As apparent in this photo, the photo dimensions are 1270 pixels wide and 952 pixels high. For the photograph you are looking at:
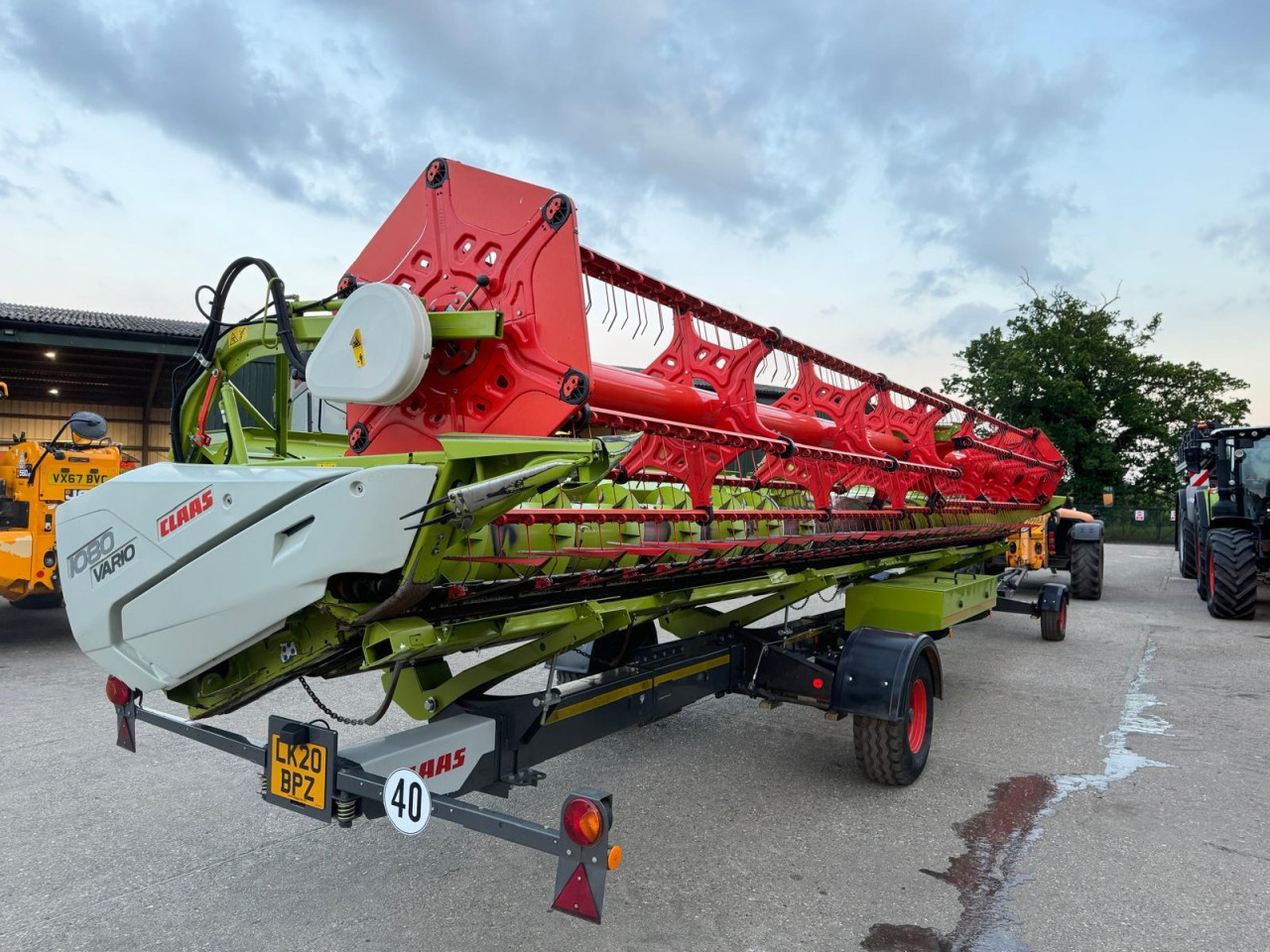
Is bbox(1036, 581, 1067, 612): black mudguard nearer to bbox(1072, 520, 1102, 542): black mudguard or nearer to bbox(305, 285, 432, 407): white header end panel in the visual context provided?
bbox(1072, 520, 1102, 542): black mudguard

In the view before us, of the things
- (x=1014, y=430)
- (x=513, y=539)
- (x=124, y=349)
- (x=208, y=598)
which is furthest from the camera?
(x=124, y=349)

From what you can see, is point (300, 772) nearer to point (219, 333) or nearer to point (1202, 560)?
point (219, 333)

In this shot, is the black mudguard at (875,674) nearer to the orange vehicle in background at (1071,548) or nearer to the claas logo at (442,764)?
the claas logo at (442,764)

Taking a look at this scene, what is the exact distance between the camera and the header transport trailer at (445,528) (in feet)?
7.73

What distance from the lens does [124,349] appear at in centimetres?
1448

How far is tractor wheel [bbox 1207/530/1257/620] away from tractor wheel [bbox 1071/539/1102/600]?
2010mm

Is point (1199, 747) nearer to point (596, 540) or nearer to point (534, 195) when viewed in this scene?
point (596, 540)

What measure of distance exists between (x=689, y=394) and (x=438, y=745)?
1659 mm

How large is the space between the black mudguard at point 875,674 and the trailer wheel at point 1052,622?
5.23m

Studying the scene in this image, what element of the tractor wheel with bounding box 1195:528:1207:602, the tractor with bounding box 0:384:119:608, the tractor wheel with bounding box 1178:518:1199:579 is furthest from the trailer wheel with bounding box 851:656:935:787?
the tractor wheel with bounding box 1178:518:1199:579

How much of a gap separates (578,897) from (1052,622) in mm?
8258

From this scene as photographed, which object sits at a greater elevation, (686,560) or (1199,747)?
(686,560)

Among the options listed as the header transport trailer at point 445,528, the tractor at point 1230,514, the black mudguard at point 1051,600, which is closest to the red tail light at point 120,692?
the header transport trailer at point 445,528

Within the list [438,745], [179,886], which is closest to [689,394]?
[438,745]
